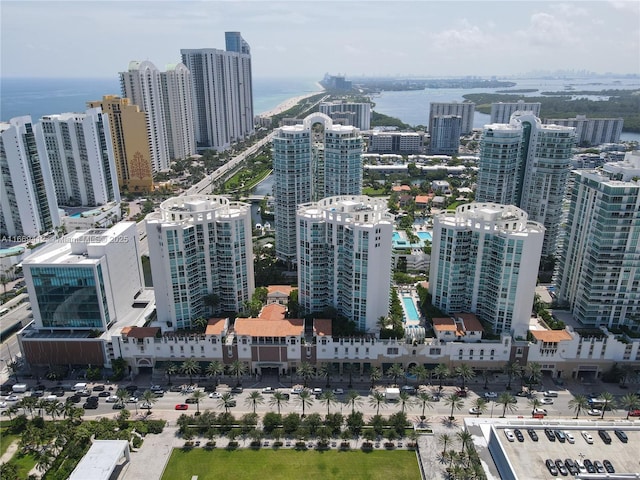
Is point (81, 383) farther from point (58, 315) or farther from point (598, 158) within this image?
point (598, 158)

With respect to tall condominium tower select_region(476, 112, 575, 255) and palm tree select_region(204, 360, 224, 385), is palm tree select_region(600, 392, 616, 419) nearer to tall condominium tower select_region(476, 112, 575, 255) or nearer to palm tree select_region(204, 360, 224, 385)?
tall condominium tower select_region(476, 112, 575, 255)

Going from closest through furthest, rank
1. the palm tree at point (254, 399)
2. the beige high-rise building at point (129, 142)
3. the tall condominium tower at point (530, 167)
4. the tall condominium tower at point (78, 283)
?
the palm tree at point (254, 399)
the tall condominium tower at point (78, 283)
the tall condominium tower at point (530, 167)
the beige high-rise building at point (129, 142)

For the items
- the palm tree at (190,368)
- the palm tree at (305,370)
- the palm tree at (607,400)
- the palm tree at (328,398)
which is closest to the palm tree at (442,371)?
Answer: the palm tree at (328,398)

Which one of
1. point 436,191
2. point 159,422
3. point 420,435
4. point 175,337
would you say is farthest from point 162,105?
point 420,435

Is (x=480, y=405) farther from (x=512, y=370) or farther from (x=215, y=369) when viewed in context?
(x=215, y=369)

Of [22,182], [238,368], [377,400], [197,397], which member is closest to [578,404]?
[377,400]

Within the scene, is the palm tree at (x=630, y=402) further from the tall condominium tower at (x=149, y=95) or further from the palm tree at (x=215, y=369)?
the tall condominium tower at (x=149, y=95)

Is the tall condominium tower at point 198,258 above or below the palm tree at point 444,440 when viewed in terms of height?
above
